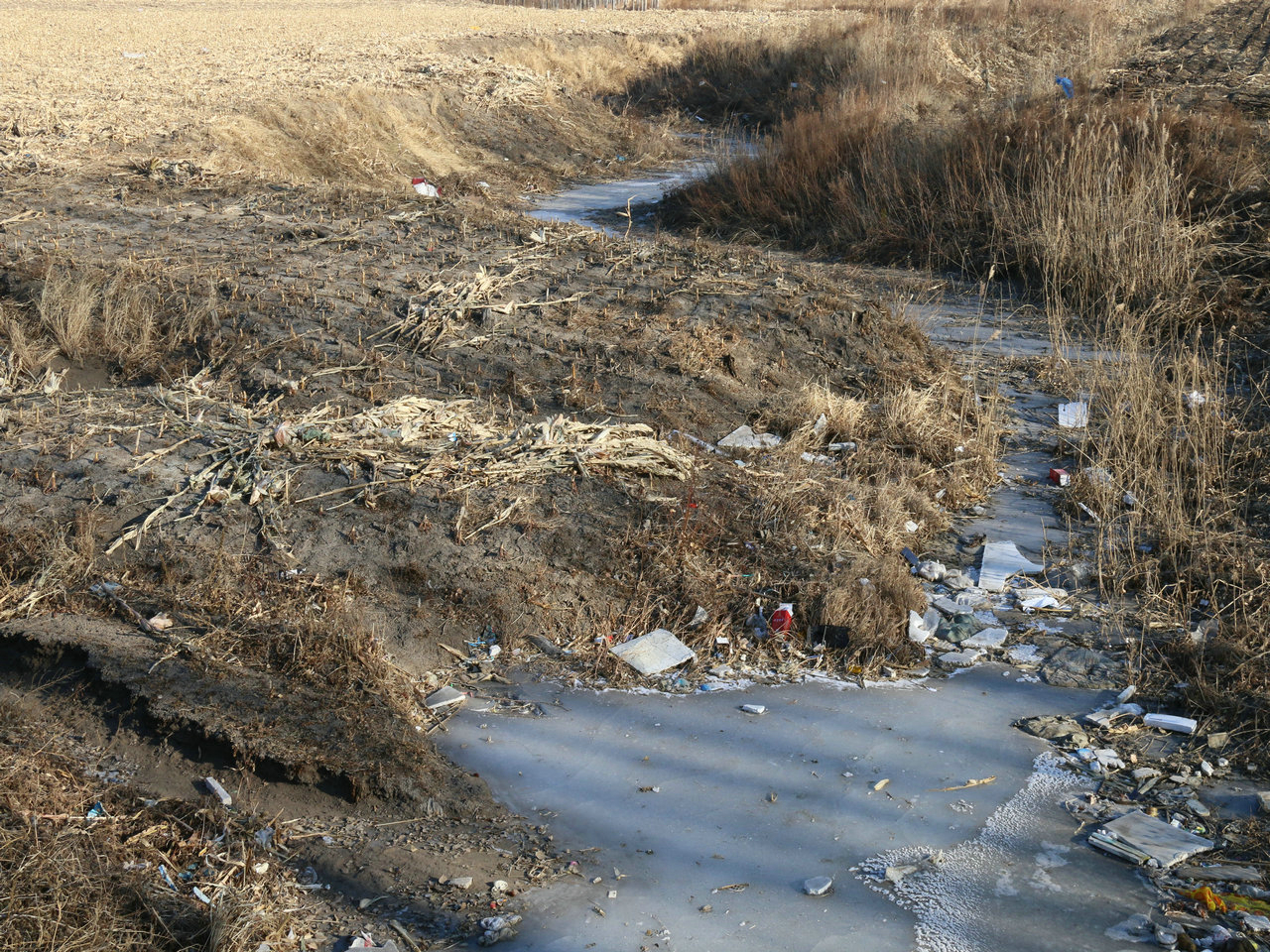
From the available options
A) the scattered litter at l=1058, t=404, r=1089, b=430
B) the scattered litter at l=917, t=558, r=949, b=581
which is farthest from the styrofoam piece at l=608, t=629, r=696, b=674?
the scattered litter at l=1058, t=404, r=1089, b=430

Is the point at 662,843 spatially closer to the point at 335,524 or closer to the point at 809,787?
the point at 809,787

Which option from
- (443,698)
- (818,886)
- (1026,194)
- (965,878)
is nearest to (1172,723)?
(965,878)

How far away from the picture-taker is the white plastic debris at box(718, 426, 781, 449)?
17.8ft

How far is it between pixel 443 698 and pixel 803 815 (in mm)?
1311

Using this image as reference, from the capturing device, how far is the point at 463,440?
4816 millimetres

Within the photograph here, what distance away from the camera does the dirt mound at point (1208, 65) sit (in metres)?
10.7

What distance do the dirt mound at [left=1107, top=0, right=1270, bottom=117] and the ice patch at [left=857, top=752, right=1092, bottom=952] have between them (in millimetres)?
8410

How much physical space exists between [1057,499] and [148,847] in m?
4.42

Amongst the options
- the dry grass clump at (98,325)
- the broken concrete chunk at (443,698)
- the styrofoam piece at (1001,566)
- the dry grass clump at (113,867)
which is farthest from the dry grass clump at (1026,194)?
the dry grass clump at (113,867)

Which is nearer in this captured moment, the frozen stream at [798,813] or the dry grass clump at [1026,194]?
the frozen stream at [798,813]

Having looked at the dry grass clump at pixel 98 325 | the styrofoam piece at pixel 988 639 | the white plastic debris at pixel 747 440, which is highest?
the dry grass clump at pixel 98 325

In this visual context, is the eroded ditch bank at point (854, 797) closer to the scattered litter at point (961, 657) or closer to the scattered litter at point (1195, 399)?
the scattered litter at point (961, 657)

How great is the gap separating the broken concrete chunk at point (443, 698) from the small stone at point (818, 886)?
55.0 inches

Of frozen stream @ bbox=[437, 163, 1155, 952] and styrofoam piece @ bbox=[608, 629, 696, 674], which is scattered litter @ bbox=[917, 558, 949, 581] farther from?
styrofoam piece @ bbox=[608, 629, 696, 674]
